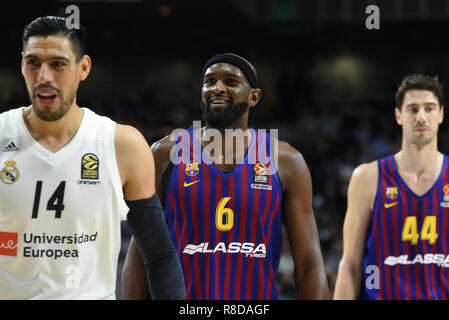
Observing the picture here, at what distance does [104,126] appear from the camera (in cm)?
330

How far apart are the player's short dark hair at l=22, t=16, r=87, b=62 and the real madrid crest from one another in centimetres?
57

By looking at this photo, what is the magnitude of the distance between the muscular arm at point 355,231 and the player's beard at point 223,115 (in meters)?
1.22

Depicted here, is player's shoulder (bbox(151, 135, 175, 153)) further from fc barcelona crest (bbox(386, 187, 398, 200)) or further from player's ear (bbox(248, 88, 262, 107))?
fc barcelona crest (bbox(386, 187, 398, 200))

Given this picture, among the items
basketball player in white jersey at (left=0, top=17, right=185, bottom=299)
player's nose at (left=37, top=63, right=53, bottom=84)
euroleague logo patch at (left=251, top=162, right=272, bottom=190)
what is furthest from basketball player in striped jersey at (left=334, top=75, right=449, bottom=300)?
player's nose at (left=37, top=63, right=53, bottom=84)

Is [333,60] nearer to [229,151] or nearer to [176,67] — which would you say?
[176,67]

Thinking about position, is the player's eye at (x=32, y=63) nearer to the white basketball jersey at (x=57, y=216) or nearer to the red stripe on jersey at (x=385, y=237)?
the white basketball jersey at (x=57, y=216)

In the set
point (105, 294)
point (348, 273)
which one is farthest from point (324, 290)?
point (105, 294)

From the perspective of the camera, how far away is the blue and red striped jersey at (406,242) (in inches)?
184

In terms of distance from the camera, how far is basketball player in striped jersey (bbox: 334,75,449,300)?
4699mm

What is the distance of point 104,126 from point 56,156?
298 millimetres

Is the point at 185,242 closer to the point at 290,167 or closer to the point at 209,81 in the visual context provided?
the point at 290,167

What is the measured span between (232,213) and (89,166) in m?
1.26

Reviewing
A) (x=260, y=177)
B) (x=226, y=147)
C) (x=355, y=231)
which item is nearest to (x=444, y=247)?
(x=355, y=231)

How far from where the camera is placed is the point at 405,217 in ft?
16.1
